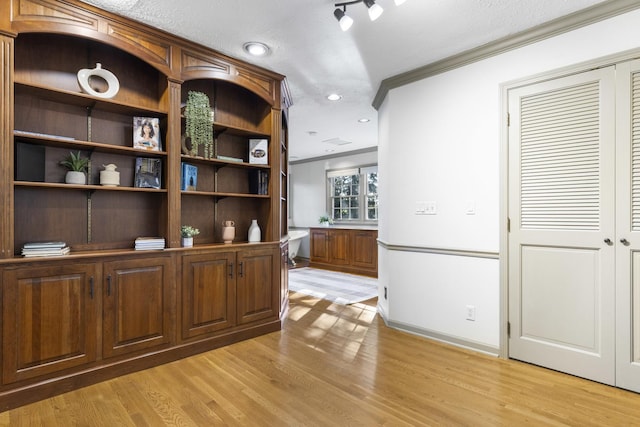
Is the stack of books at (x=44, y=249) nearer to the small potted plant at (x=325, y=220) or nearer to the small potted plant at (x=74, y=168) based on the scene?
the small potted plant at (x=74, y=168)

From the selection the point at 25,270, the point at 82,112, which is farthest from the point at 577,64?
the point at 25,270

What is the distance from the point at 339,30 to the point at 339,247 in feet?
15.5

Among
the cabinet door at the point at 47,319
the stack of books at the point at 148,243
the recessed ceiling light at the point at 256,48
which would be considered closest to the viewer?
the cabinet door at the point at 47,319

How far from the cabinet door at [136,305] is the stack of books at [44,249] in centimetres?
29

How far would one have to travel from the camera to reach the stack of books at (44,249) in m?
2.09

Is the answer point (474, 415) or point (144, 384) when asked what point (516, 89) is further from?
point (144, 384)

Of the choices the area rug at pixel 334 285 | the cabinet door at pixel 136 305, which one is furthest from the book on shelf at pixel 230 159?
the area rug at pixel 334 285

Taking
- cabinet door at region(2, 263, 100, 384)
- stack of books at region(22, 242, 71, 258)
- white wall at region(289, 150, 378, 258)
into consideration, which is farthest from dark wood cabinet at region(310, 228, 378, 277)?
stack of books at region(22, 242, 71, 258)

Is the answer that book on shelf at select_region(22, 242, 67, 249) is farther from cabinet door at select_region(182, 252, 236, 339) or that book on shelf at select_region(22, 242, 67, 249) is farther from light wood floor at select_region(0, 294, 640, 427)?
light wood floor at select_region(0, 294, 640, 427)

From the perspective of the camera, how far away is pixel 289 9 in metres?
2.33

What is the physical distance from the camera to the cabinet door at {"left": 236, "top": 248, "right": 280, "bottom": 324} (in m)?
3.11

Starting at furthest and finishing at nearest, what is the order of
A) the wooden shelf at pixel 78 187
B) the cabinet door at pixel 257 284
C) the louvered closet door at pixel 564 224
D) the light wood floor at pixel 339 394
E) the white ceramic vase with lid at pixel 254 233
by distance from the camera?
the white ceramic vase with lid at pixel 254 233, the cabinet door at pixel 257 284, the louvered closet door at pixel 564 224, the wooden shelf at pixel 78 187, the light wood floor at pixel 339 394

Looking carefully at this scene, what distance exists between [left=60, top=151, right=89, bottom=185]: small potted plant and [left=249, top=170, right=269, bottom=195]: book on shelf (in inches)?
55.6

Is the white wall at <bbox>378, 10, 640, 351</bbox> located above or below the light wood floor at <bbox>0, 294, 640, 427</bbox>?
above
